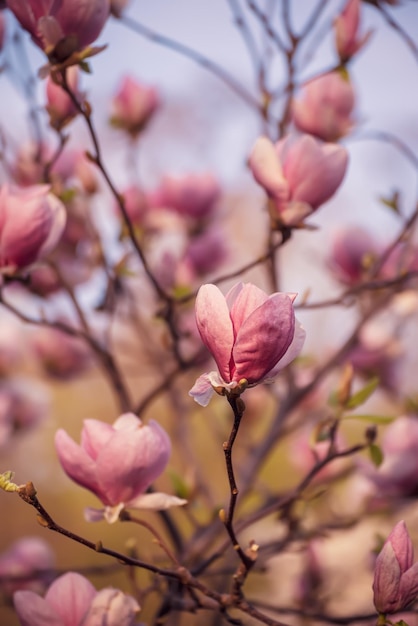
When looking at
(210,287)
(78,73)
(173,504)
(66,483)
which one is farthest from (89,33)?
(66,483)

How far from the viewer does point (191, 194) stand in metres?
1.09

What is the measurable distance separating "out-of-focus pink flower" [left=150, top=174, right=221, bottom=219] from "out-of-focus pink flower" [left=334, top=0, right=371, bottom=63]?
414 millimetres

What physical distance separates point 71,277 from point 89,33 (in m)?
0.48

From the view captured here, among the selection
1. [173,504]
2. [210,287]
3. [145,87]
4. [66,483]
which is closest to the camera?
[210,287]

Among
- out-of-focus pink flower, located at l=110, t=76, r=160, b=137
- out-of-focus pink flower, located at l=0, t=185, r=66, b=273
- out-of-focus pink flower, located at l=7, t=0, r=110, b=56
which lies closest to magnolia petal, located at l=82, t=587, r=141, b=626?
out-of-focus pink flower, located at l=0, t=185, r=66, b=273

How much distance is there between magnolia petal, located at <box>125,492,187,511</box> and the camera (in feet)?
1.60

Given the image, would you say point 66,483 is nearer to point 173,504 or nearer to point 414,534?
point 414,534

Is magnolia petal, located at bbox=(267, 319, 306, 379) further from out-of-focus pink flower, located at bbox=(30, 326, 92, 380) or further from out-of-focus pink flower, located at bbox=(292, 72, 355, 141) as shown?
out-of-focus pink flower, located at bbox=(30, 326, 92, 380)

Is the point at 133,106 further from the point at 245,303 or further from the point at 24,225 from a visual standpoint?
the point at 245,303

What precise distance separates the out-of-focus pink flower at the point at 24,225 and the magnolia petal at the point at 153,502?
23 centimetres

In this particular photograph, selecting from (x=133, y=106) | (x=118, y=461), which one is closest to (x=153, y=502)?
(x=118, y=461)

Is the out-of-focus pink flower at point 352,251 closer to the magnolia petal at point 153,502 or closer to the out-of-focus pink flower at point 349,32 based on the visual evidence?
the out-of-focus pink flower at point 349,32

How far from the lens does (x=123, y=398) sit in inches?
31.0

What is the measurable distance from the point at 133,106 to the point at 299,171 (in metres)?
0.62
